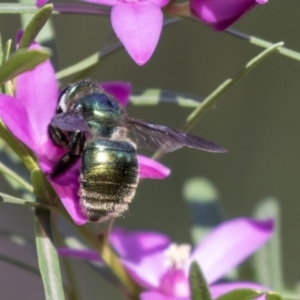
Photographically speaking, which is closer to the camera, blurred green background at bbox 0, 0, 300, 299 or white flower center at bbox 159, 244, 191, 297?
white flower center at bbox 159, 244, 191, 297

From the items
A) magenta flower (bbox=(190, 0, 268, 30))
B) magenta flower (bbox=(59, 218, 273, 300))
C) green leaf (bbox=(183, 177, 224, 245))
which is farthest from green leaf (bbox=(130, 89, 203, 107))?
green leaf (bbox=(183, 177, 224, 245))

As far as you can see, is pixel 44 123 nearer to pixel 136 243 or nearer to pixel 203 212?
pixel 136 243

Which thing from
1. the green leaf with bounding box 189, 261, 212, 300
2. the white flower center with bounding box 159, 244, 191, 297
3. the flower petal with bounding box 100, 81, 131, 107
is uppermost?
the flower petal with bounding box 100, 81, 131, 107

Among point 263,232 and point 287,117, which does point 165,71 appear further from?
point 263,232

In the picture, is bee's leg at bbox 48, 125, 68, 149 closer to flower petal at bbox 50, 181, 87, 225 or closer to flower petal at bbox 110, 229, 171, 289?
flower petal at bbox 50, 181, 87, 225

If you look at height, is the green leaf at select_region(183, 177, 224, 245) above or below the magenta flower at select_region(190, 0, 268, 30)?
below

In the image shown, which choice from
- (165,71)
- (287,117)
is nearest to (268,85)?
(287,117)
